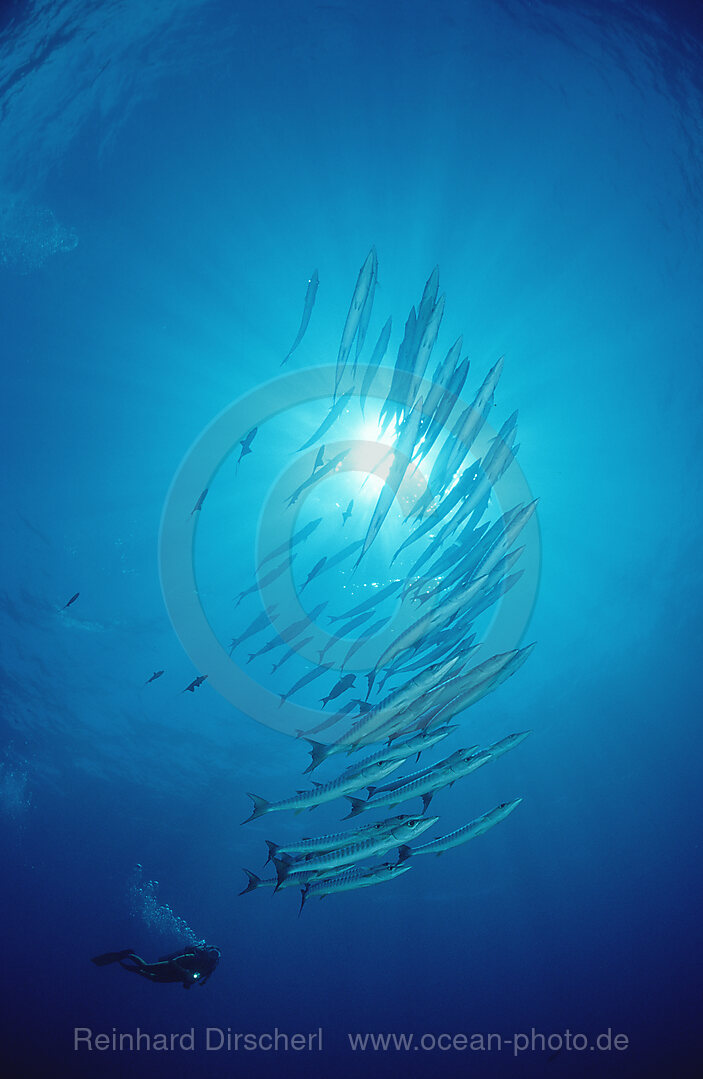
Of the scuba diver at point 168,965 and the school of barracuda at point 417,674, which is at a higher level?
the school of barracuda at point 417,674

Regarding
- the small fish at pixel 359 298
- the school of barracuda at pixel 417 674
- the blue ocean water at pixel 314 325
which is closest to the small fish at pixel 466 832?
the school of barracuda at pixel 417 674

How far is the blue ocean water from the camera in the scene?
24.8ft

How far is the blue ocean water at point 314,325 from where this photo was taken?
755cm

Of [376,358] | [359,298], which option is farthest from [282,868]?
[376,358]

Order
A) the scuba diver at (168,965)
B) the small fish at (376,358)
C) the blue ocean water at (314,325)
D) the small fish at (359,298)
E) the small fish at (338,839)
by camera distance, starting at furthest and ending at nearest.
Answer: the scuba diver at (168,965)
the small fish at (376,358)
the blue ocean water at (314,325)
the small fish at (359,298)
the small fish at (338,839)

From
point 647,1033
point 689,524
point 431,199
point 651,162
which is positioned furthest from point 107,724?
point 647,1033

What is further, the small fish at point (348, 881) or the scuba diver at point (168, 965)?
the scuba diver at point (168, 965)

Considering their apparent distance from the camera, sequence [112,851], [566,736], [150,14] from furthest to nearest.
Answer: [112,851]
[566,736]
[150,14]

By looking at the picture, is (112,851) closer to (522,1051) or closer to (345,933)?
(345,933)

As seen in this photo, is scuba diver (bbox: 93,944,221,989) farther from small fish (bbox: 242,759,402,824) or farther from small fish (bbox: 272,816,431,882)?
small fish (bbox: 242,759,402,824)

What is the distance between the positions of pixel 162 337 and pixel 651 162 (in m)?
9.82

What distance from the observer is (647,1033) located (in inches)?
1318

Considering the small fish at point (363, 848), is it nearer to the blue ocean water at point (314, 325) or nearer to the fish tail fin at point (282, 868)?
the fish tail fin at point (282, 868)

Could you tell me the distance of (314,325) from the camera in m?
9.20
